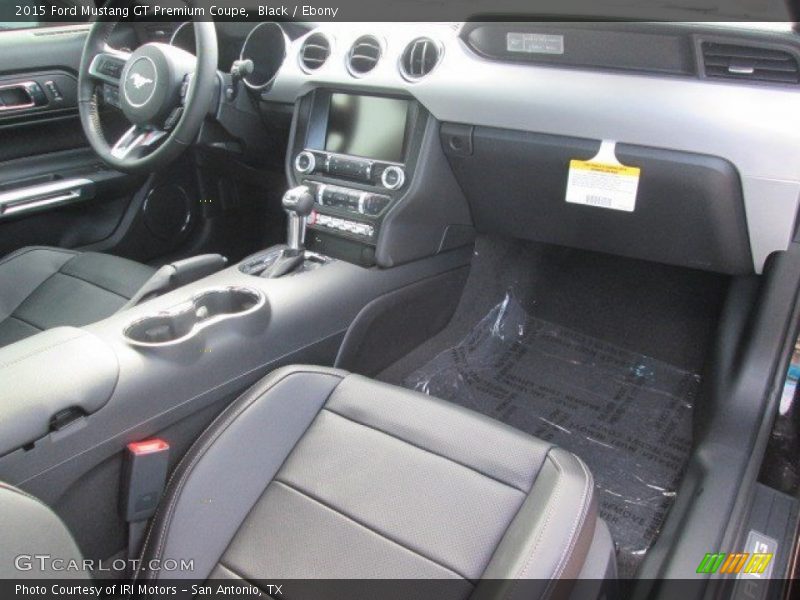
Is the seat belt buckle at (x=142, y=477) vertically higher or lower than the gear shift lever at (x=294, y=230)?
lower

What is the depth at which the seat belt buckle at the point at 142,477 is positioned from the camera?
101 cm

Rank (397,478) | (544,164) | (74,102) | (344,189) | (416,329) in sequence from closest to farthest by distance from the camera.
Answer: (397,478) < (544,164) < (344,189) < (416,329) < (74,102)

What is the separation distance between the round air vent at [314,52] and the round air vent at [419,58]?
25cm

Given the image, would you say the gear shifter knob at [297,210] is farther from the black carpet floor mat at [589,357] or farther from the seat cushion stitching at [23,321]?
the seat cushion stitching at [23,321]

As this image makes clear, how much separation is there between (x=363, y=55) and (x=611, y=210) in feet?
2.14

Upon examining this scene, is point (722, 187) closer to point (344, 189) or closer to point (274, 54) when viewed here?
point (344, 189)

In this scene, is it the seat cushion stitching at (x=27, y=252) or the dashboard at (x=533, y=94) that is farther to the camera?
the seat cushion stitching at (x=27, y=252)

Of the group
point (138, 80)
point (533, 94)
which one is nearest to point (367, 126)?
point (533, 94)

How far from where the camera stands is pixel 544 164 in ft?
4.68

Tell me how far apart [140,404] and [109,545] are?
9.0 inches

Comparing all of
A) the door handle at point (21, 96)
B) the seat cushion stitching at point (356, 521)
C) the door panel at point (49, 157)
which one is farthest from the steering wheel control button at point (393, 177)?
the door handle at point (21, 96)

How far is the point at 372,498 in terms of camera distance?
3.28ft

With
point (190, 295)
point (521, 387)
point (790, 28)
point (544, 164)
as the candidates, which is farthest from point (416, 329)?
point (790, 28)

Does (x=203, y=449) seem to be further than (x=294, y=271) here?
No
